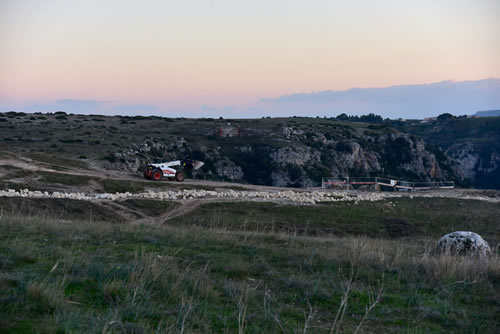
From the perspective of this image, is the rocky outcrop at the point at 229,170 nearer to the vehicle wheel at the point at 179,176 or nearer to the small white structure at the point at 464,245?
the vehicle wheel at the point at 179,176

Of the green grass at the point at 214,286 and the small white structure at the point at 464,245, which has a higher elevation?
the green grass at the point at 214,286

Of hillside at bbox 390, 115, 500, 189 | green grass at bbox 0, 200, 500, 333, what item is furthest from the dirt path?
hillside at bbox 390, 115, 500, 189

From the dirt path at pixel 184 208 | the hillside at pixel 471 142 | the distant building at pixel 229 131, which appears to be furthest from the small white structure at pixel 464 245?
the hillside at pixel 471 142

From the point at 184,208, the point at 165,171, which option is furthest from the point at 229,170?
the point at 184,208

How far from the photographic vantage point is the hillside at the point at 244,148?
2399 inches

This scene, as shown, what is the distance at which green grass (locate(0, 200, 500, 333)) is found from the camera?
643 centimetres

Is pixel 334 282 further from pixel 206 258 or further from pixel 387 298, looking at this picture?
pixel 206 258

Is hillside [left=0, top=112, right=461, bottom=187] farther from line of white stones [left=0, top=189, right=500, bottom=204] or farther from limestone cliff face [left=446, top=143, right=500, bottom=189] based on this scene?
limestone cliff face [left=446, top=143, right=500, bottom=189]

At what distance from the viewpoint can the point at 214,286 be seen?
807 cm

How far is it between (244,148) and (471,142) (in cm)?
7673

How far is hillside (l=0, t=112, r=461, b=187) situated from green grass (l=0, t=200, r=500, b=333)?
36.1 meters

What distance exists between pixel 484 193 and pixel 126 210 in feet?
135

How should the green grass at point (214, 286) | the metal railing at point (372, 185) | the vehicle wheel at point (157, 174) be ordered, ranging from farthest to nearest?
the metal railing at point (372, 185) → the vehicle wheel at point (157, 174) → the green grass at point (214, 286)

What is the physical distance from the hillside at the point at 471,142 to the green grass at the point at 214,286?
3982 inches
